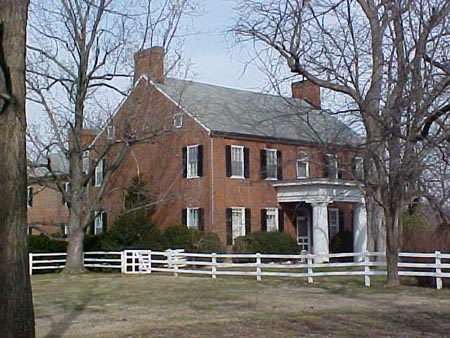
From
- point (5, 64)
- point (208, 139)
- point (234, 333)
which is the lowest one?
point (234, 333)

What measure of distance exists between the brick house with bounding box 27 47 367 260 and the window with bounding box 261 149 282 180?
0.17ft

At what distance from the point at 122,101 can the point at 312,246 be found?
13.2 m

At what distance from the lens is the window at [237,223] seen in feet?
116

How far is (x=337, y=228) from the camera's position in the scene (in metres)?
40.7

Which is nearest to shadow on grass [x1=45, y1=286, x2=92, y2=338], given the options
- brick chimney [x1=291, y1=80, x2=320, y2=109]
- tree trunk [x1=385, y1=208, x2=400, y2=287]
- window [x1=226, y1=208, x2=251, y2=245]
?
tree trunk [x1=385, y1=208, x2=400, y2=287]

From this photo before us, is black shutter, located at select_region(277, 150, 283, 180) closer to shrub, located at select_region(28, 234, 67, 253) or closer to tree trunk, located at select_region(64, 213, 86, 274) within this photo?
tree trunk, located at select_region(64, 213, 86, 274)

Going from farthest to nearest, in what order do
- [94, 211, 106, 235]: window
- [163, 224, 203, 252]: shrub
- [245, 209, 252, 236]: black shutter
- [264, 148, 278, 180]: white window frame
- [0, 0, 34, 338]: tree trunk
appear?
[94, 211, 106, 235]: window → [264, 148, 278, 180]: white window frame → [245, 209, 252, 236]: black shutter → [163, 224, 203, 252]: shrub → [0, 0, 34, 338]: tree trunk

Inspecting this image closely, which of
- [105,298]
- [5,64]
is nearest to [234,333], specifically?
[5,64]

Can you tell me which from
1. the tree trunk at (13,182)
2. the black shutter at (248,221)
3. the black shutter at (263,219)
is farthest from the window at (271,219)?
the tree trunk at (13,182)

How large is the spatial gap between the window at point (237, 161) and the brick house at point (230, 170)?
0.05 metres

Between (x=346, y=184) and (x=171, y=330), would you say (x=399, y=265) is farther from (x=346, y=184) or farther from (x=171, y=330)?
(x=346, y=184)

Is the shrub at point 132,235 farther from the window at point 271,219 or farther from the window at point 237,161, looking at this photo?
the window at point 271,219

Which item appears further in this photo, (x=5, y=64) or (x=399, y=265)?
(x=399, y=265)

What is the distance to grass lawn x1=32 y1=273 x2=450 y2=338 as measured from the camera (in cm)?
1206
